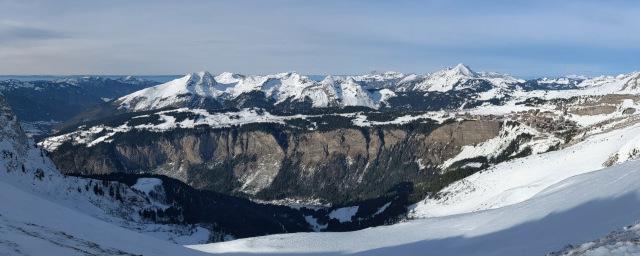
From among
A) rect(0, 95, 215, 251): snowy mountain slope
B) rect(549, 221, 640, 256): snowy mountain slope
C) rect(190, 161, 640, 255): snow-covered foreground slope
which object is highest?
rect(549, 221, 640, 256): snowy mountain slope

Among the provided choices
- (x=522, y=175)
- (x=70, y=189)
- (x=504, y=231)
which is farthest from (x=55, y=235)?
(x=522, y=175)

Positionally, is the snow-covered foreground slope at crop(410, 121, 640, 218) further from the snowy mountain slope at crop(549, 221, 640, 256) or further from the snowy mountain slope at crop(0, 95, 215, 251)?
the snowy mountain slope at crop(549, 221, 640, 256)

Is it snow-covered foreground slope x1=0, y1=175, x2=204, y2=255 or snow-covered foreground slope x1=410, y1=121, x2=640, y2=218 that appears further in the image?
snow-covered foreground slope x1=410, y1=121, x2=640, y2=218

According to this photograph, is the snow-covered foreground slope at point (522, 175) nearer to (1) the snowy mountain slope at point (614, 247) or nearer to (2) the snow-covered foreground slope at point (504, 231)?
(2) the snow-covered foreground slope at point (504, 231)

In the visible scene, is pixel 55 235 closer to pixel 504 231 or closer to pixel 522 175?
pixel 504 231

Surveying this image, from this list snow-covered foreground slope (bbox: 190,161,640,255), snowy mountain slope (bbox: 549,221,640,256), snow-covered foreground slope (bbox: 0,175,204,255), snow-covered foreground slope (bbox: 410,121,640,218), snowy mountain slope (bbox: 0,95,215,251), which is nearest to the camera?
snowy mountain slope (bbox: 549,221,640,256)

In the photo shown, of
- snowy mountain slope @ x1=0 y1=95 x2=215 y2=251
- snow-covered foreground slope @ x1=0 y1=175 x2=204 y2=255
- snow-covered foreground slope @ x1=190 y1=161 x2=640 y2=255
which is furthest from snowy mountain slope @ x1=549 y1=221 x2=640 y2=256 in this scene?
snowy mountain slope @ x1=0 y1=95 x2=215 y2=251

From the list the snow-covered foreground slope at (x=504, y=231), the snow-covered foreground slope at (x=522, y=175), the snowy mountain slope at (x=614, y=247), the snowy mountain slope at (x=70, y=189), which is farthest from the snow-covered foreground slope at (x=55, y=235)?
the snow-covered foreground slope at (x=522, y=175)
